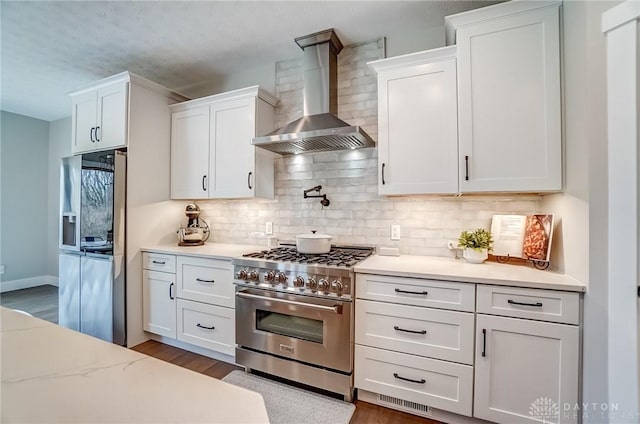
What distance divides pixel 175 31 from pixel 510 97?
8.73 feet

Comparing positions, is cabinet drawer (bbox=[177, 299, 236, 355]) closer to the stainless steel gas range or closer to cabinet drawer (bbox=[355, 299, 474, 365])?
the stainless steel gas range

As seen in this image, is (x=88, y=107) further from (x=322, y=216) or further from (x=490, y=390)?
(x=490, y=390)

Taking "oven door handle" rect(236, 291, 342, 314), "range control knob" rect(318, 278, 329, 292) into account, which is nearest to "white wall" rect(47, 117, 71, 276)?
"oven door handle" rect(236, 291, 342, 314)

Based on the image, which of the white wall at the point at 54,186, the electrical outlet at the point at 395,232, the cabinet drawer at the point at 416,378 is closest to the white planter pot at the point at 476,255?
the electrical outlet at the point at 395,232

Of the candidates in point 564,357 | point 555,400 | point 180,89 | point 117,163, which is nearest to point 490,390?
point 555,400

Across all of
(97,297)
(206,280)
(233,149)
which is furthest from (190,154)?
(97,297)

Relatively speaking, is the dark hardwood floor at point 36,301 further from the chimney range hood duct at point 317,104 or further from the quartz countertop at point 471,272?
the quartz countertop at point 471,272

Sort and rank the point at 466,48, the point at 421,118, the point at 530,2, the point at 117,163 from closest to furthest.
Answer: the point at 530,2, the point at 466,48, the point at 421,118, the point at 117,163

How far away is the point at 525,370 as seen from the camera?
148cm

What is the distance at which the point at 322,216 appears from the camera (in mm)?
2643

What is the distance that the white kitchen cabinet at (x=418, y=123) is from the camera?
6.25 ft

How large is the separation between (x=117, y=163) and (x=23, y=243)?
355cm

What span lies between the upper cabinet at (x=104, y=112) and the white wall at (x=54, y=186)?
2.29 meters

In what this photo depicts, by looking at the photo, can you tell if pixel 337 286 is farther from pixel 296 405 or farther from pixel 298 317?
pixel 296 405
